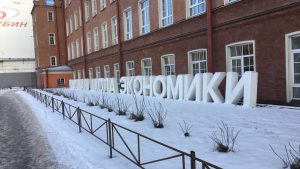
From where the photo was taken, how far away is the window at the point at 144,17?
64.7 feet

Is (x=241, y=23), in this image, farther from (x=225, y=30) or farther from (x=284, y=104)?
(x=284, y=104)

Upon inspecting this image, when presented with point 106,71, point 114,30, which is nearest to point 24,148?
point 114,30

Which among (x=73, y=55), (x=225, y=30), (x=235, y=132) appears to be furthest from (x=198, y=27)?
(x=73, y=55)

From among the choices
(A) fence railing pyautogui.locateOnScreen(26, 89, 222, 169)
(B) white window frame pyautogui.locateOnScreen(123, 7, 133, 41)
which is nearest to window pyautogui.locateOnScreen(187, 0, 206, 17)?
(A) fence railing pyautogui.locateOnScreen(26, 89, 222, 169)

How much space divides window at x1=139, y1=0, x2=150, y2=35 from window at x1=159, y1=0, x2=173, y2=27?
1.65 metres

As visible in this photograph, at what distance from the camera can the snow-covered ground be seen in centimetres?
591

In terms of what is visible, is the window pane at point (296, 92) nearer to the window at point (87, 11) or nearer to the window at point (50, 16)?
the window at point (87, 11)

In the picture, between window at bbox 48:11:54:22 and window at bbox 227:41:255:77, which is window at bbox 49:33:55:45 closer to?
window at bbox 48:11:54:22

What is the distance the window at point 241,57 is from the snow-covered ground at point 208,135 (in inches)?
85.6

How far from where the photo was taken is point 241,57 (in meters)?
12.6

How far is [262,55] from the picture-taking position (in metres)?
11.5

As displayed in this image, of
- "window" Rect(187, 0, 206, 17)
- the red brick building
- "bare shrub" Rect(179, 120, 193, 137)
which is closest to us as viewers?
"bare shrub" Rect(179, 120, 193, 137)

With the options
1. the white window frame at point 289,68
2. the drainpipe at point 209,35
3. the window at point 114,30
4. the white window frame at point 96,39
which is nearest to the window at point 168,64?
the drainpipe at point 209,35

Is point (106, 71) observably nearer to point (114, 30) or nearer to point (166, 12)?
point (114, 30)
